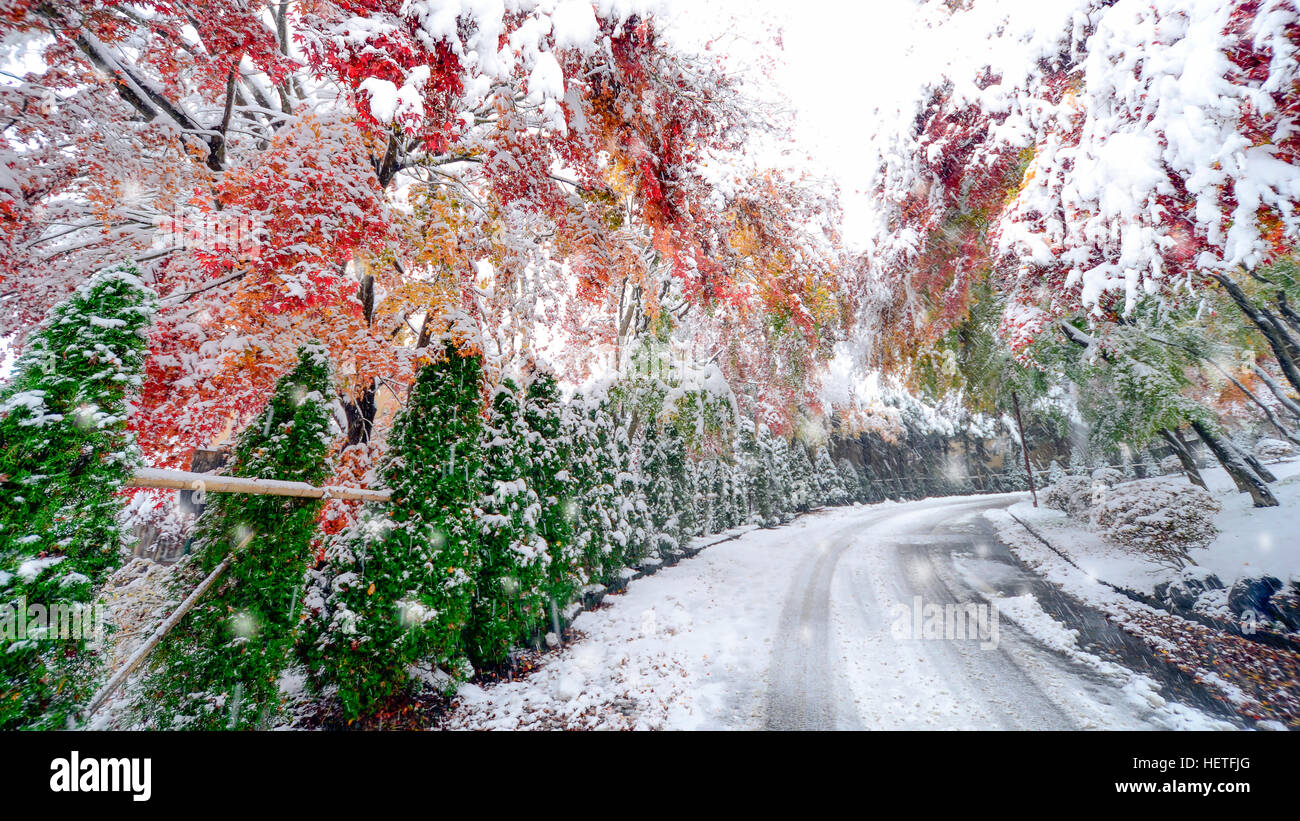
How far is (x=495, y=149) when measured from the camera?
6.02 meters

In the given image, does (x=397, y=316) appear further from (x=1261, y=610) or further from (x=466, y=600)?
(x=1261, y=610)

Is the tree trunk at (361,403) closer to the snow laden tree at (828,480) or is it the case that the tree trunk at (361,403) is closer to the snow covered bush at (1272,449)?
the snow laden tree at (828,480)

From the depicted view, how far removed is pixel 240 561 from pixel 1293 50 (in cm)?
791

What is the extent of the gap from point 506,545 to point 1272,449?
104ft

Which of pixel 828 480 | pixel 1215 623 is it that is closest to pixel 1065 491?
pixel 1215 623

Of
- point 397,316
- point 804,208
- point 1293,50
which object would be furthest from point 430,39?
point 804,208

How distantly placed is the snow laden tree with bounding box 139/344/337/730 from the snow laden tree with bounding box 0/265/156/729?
922 mm

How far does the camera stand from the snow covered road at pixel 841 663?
13.5 ft

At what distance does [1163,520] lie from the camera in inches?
292

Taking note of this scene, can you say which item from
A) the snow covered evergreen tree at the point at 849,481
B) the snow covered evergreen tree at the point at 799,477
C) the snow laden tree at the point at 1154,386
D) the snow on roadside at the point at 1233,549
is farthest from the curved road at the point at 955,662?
the snow covered evergreen tree at the point at 849,481

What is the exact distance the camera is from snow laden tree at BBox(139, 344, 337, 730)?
10.1ft

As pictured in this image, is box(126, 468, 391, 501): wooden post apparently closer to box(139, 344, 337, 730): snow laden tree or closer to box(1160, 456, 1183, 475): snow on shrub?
box(139, 344, 337, 730): snow laden tree

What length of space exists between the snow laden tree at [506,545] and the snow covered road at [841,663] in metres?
0.66

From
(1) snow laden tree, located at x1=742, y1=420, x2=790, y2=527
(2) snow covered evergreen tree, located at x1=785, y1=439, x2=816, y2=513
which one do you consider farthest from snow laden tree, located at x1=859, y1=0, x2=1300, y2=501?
(2) snow covered evergreen tree, located at x1=785, y1=439, x2=816, y2=513
